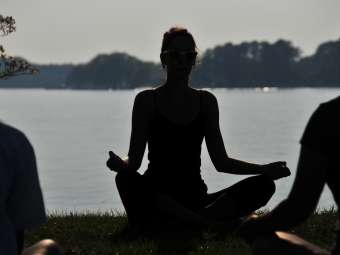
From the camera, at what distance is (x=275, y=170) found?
6.32 metres

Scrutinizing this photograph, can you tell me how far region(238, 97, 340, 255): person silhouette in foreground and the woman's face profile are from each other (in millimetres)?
3419

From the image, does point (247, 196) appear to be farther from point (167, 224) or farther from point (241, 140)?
point (241, 140)

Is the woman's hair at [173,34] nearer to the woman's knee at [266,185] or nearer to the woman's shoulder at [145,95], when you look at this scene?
the woman's shoulder at [145,95]

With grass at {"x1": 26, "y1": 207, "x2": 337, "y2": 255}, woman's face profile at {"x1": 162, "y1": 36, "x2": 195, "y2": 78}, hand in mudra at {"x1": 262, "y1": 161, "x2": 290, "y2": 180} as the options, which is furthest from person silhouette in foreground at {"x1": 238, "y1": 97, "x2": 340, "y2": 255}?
woman's face profile at {"x1": 162, "y1": 36, "x2": 195, "y2": 78}

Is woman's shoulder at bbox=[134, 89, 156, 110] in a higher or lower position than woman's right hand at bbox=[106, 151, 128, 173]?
higher

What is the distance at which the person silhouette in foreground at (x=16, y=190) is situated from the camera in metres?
2.94

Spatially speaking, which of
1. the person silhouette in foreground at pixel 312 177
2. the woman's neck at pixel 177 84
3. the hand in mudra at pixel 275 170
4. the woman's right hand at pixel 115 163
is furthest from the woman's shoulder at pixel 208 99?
the person silhouette in foreground at pixel 312 177

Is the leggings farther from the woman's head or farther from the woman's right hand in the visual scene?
the woman's head

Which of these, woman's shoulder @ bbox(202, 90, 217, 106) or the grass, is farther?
woman's shoulder @ bbox(202, 90, 217, 106)

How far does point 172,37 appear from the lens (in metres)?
6.86

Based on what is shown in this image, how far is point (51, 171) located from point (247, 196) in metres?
19.6

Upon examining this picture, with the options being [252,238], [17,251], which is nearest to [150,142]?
[252,238]

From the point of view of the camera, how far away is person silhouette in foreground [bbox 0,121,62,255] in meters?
2.94

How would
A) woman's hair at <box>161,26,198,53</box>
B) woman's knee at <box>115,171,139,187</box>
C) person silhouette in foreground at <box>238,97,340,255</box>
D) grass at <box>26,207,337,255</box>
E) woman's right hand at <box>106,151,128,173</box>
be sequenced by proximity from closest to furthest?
person silhouette in foreground at <box>238,97,340,255</box>, grass at <box>26,207,337,255</box>, woman's right hand at <box>106,151,128,173</box>, woman's knee at <box>115,171,139,187</box>, woman's hair at <box>161,26,198,53</box>
